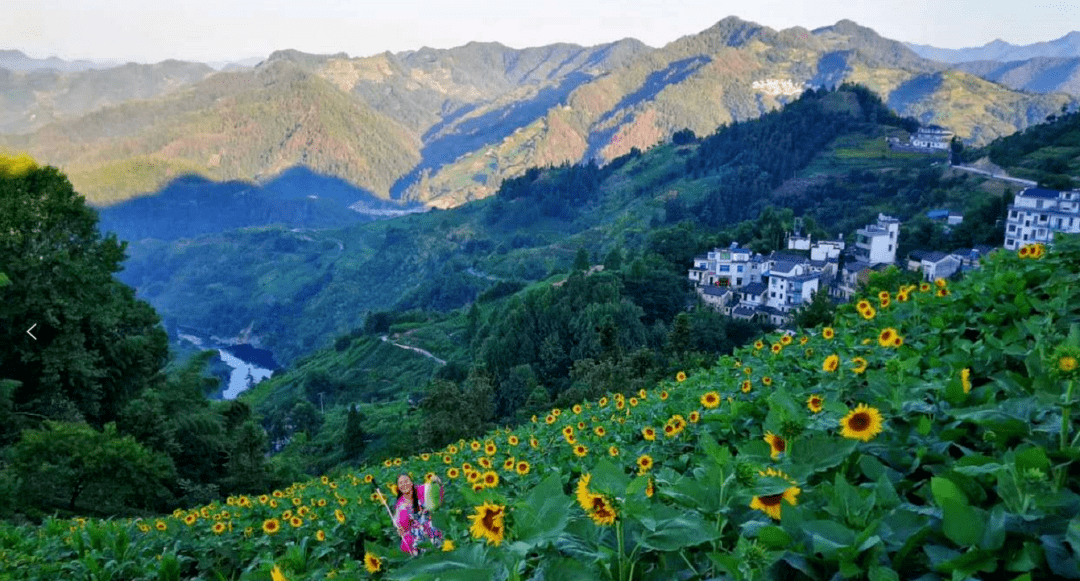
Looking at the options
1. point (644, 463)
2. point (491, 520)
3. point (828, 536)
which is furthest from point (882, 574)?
point (644, 463)

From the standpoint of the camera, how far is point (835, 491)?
6.53 ft

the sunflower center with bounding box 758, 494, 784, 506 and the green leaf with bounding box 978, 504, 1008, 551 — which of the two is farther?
the sunflower center with bounding box 758, 494, 784, 506

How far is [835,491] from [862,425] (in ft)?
2.59

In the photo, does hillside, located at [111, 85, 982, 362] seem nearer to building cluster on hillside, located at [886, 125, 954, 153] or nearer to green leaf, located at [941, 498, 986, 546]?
building cluster on hillside, located at [886, 125, 954, 153]

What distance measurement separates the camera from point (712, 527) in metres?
2.03

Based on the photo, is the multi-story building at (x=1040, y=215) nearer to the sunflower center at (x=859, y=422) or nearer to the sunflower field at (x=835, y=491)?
the sunflower field at (x=835, y=491)

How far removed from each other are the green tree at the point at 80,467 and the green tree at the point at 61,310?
3549 mm

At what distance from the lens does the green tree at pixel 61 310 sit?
50.5 ft

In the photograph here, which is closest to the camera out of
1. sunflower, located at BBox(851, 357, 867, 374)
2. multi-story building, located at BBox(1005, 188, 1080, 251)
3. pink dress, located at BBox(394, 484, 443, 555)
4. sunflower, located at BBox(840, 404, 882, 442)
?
sunflower, located at BBox(840, 404, 882, 442)

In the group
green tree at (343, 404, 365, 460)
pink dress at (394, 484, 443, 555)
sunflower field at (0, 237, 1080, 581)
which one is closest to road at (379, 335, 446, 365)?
green tree at (343, 404, 365, 460)

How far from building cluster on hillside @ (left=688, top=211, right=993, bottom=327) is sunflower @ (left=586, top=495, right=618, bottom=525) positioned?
1666 inches

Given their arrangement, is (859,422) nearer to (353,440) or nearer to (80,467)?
(80,467)

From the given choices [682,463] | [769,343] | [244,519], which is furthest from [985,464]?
[244,519]

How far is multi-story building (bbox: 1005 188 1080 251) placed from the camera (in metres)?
45.0
